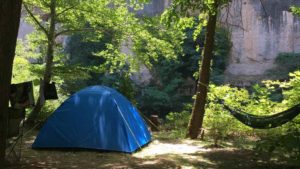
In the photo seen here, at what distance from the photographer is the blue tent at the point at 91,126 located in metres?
6.75

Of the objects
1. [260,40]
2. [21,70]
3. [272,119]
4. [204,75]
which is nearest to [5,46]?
[272,119]

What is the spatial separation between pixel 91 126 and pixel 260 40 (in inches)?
665

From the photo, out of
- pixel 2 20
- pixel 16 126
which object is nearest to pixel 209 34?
pixel 16 126

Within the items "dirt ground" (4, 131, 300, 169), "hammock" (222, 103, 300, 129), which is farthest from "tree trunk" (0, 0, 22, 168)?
"hammock" (222, 103, 300, 129)

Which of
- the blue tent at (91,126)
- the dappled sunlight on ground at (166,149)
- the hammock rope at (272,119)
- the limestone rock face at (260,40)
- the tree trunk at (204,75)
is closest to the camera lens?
the hammock rope at (272,119)

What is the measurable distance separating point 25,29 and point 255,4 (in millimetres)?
14405

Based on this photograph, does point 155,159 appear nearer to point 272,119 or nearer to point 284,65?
point 272,119

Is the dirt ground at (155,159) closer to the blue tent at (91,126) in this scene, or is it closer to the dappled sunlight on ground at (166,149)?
the dappled sunlight on ground at (166,149)

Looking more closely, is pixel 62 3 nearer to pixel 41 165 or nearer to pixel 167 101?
pixel 41 165

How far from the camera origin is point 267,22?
70.1 ft

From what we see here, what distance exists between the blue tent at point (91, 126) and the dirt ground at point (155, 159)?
0.16 m

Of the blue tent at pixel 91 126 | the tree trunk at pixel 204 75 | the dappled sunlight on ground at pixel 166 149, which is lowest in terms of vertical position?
the dappled sunlight on ground at pixel 166 149

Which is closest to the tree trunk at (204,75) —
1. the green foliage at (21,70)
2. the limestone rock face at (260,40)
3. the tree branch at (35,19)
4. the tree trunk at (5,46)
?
the tree branch at (35,19)

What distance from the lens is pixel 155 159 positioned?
20.4 feet
